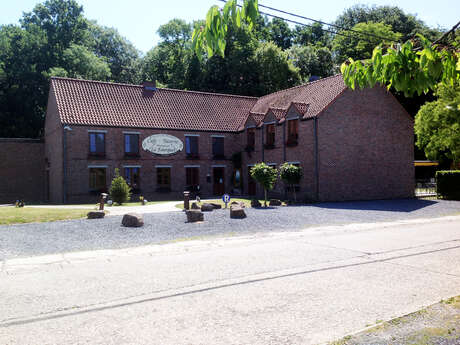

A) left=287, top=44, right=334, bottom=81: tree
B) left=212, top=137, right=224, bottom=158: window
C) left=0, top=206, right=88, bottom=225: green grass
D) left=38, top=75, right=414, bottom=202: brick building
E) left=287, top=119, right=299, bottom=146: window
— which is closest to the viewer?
left=0, top=206, right=88, bottom=225: green grass

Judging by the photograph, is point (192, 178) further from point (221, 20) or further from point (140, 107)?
point (221, 20)

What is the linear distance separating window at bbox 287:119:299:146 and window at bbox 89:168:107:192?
45.0 ft

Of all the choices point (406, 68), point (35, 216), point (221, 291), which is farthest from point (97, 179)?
point (406, 68)

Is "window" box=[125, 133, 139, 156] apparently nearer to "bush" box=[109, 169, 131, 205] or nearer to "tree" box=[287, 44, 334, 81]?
"bush" box=[109, 169, 131, 205]

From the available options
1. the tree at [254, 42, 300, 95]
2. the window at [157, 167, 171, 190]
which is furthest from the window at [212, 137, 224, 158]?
the tree at [254, 42, 300, 95]

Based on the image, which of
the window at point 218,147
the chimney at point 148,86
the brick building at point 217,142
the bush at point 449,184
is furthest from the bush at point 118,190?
the bush at point 449,184

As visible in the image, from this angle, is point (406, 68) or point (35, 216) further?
point (35, 216)

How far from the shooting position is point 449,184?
93.6 feet

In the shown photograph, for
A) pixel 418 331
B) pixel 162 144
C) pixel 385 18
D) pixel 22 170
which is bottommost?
pixel 418 331

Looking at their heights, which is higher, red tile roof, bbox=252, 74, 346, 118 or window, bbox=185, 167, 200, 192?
Result: red tile roof, bbox=252, 74, 346, 118

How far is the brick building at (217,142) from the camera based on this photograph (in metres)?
28.0

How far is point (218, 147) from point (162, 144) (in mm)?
5132

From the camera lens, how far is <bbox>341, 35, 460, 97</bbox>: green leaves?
5039 mm

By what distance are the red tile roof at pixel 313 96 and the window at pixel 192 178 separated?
27.4 ft
